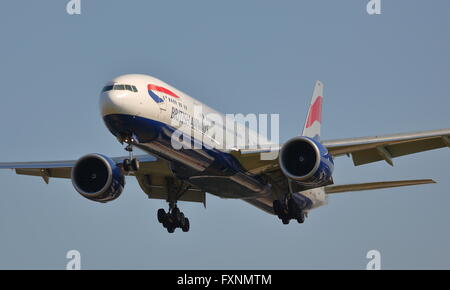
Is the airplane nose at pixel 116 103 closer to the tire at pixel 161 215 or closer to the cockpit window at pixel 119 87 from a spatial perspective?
the cockpit window at pixel 119 87

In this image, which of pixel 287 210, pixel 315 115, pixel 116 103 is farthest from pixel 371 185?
pixel 116 103

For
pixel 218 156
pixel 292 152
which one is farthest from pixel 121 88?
pixel 292 152

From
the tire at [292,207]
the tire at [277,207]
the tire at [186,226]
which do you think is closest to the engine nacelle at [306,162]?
the tire at [292,207]

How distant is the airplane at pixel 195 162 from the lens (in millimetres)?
31016

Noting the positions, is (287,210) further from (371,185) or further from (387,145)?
(387,145)

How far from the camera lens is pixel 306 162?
33438mm

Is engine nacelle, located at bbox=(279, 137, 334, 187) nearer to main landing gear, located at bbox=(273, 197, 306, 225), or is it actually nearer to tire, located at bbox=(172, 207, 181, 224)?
main landing gear, located at bbox=(273, 197, 306, 225)

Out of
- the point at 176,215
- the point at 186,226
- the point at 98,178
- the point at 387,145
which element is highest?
the point at 387,145

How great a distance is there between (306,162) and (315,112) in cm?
1157

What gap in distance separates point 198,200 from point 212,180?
522cm

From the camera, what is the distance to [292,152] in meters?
33.5

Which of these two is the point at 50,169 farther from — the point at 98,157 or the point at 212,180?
the point at 212,180

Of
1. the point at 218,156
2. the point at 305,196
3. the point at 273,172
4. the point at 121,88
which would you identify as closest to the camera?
the point at 121,88

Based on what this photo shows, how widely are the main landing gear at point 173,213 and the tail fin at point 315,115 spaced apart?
7345 millimetres
